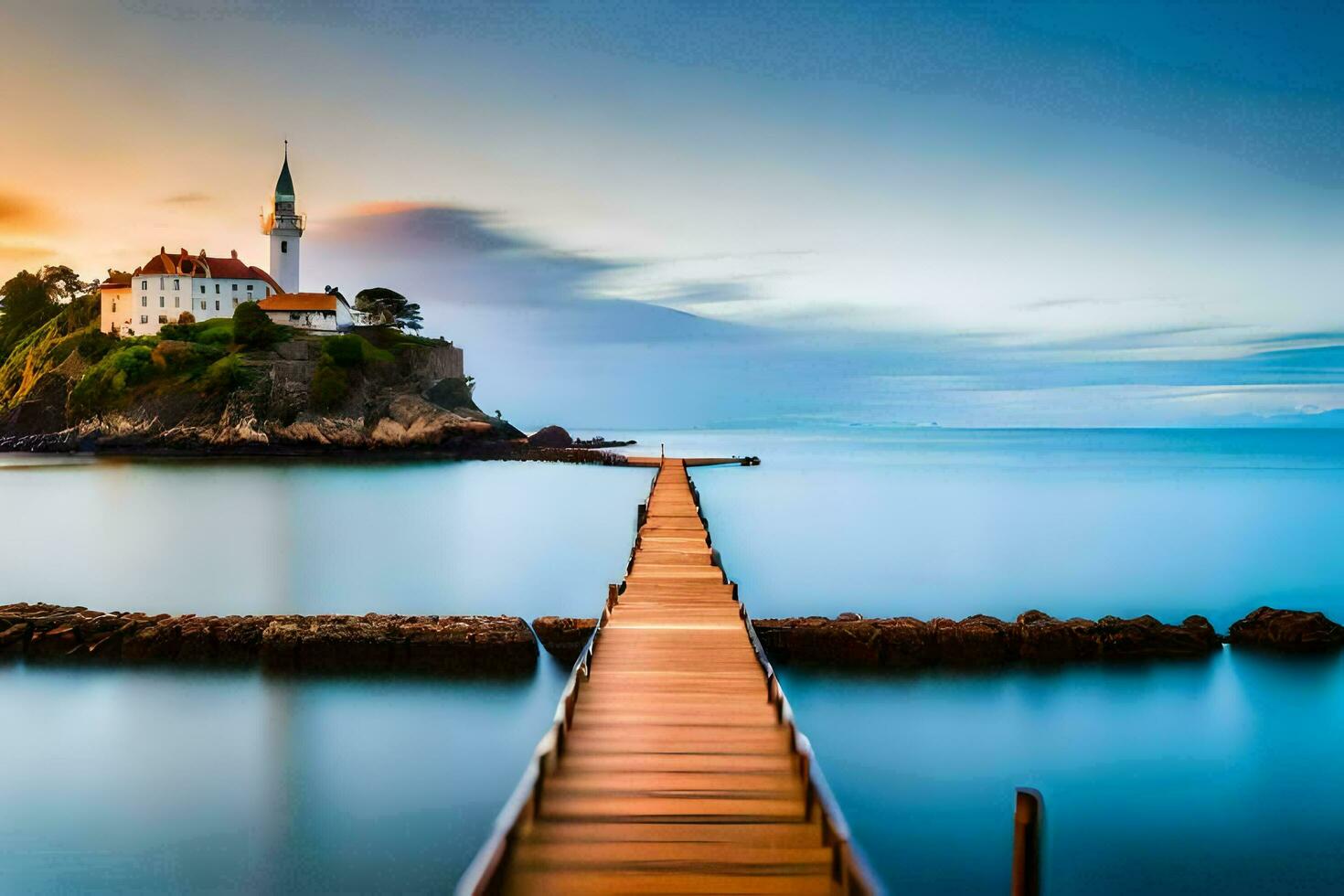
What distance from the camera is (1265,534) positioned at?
2944cm

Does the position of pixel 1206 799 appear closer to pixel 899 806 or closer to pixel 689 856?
pixel 899 806

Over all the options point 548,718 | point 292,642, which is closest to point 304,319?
point 292,642

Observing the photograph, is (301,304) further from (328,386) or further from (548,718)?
(548,718)

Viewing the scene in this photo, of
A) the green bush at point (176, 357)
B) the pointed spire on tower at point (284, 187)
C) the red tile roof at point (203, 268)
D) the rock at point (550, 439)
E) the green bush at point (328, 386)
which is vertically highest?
the pointed spire on tower at point (284, 187)

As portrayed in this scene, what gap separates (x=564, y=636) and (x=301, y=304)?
62514mm

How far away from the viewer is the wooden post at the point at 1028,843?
14.3ft

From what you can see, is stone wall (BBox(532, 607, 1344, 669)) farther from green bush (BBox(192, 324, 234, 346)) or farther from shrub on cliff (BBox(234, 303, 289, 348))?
green bush (BBox(192, 324, 234, 346))

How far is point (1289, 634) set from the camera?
13.6m

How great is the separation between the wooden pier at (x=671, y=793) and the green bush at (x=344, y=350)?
57.6 m

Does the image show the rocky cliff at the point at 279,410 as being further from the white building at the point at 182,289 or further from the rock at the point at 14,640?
the rock at the point at 14,640

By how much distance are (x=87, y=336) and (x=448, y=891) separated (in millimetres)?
74194

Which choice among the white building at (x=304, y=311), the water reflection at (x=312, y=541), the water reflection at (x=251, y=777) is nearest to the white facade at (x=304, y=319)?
the white building at (x=304, y=311)

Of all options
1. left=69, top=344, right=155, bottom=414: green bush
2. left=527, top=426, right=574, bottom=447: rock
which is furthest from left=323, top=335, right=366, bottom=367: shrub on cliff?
left=527, top=426, right=574, bottom=447: rock

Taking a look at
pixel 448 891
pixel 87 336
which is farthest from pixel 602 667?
pixel 87 336
